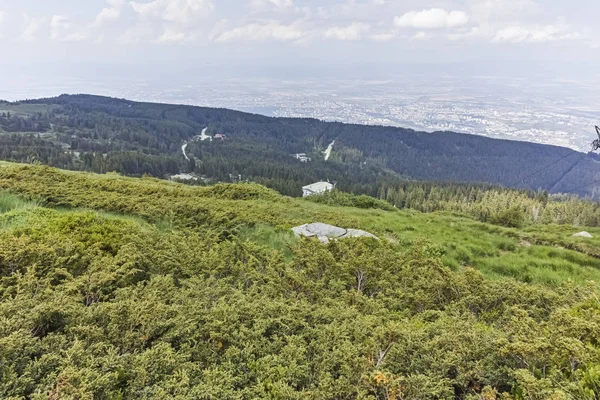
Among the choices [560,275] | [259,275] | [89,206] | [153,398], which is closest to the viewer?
[153,398]

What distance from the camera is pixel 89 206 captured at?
10.1m

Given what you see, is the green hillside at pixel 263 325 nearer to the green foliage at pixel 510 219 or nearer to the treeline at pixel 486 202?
the green foliage at pixel 510 219

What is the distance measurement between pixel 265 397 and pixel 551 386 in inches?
94.4

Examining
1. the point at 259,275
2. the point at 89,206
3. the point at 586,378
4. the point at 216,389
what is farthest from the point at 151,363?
the point at 89,206

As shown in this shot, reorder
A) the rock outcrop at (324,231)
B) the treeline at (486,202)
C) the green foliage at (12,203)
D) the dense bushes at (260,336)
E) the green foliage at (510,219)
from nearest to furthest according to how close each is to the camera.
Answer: the dense bushes at (260,336) < the green foliage at (12,203) < the rock outcrop at (324,231) < the green foliage at (510,219) < the treeline at (486,202)

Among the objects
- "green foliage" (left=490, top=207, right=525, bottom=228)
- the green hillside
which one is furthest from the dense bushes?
"green foliage" (left=490, top=207, right=525, bottom=228)

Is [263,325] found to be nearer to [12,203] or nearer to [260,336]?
[260,336]

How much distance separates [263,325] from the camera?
3.75 meters

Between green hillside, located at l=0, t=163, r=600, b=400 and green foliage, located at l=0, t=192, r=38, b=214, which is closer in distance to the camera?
green hillside, located at l=0, t=163, r=600, b=400

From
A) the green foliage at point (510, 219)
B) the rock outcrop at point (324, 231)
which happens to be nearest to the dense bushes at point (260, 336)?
the rock outcrop at point (324, 231)

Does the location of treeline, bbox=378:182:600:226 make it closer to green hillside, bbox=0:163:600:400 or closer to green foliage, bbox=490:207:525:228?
green foliage, bbox=490:207:525:228

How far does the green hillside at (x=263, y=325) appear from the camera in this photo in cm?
276

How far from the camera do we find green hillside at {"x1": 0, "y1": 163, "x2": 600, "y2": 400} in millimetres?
2756

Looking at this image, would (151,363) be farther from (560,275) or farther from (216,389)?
(560,275)
